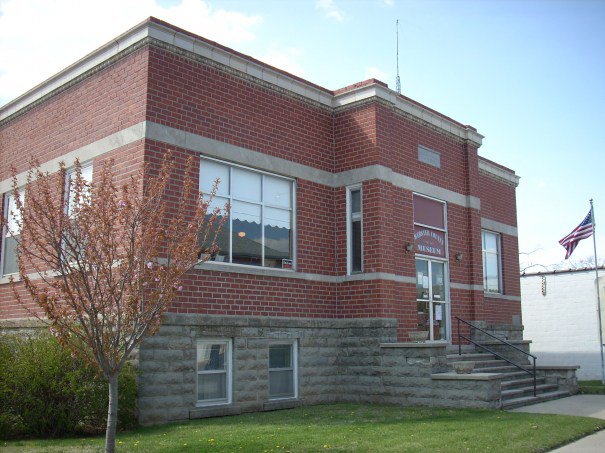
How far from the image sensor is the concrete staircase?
1347cm

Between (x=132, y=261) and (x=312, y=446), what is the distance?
11.3 feet

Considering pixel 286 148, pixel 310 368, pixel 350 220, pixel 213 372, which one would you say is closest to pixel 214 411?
pixel 213 372

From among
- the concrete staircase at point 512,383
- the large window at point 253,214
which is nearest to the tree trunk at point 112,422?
the large window at point 253,214

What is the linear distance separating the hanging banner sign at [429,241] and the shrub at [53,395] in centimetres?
804

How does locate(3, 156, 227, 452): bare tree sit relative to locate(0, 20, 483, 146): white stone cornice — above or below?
below

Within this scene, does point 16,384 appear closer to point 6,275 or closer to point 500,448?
point 6,275

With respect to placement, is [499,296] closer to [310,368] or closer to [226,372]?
[310,368]

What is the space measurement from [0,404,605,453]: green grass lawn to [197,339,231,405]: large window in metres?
0.58

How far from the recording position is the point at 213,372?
12.5m

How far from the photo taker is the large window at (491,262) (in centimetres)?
2053

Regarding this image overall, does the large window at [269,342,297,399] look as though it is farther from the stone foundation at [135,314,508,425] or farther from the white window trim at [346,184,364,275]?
the white window trim at [346,184,364,275]

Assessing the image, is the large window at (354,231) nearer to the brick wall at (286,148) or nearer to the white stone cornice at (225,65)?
the brick wall at (286,148)

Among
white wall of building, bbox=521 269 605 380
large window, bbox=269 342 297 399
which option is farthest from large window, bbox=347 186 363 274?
white wall of building, bbox=521 269 605 380

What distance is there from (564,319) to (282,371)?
14.2m
